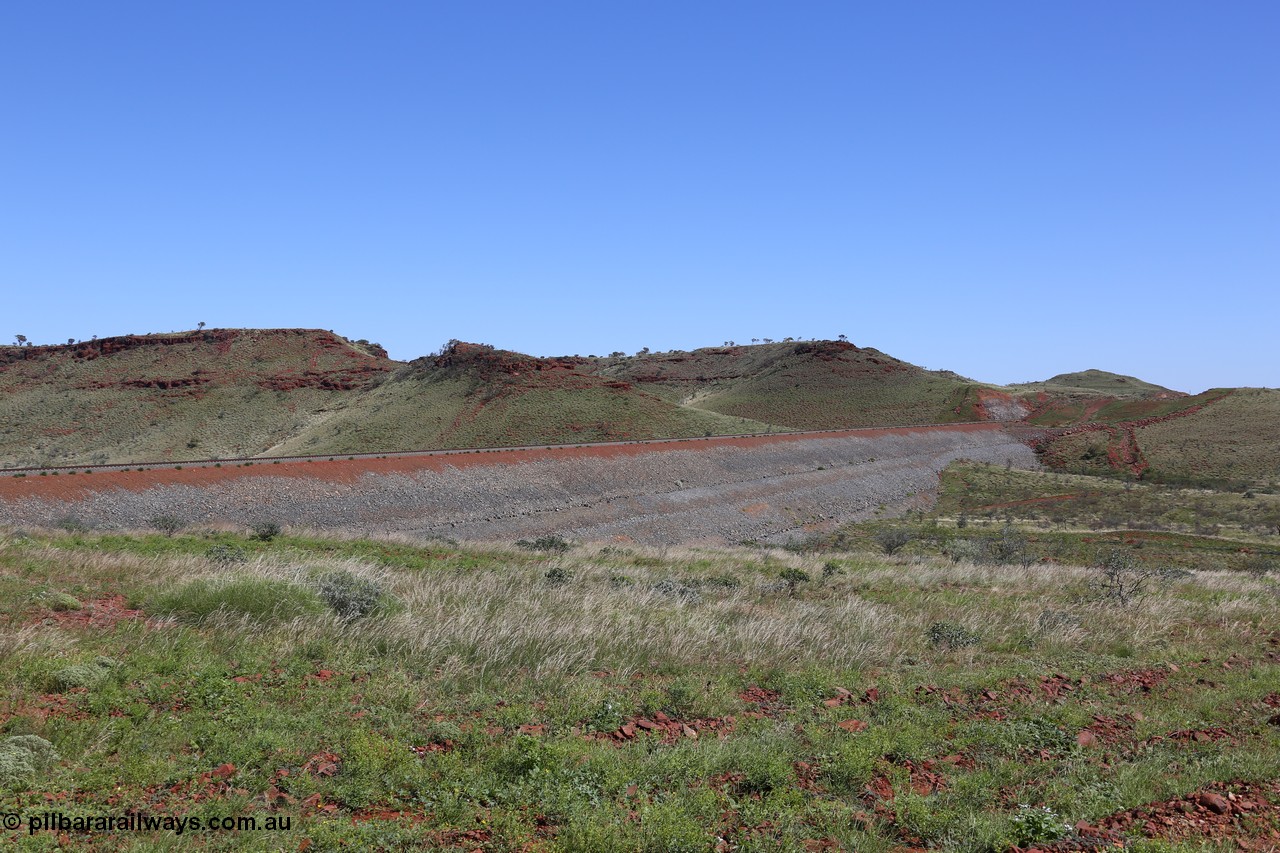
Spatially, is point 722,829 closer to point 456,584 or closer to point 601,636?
point 601,636

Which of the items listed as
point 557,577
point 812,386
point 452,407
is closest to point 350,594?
point 557,577

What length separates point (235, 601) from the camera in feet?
30.5

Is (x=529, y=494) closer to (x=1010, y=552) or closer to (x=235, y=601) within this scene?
(x=1010, y=552)

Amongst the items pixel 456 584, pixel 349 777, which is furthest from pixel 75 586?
pixel 349 777

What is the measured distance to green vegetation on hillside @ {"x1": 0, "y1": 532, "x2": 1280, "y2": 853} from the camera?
5258 millimetres

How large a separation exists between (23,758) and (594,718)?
437cm

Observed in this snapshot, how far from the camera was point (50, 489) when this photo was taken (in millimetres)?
27891

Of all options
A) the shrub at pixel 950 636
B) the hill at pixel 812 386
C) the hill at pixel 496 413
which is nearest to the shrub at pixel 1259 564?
the shrub at pixel 950 636

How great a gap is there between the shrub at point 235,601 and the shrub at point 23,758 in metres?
3.28

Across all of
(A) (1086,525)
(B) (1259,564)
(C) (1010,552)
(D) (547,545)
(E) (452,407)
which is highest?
(E) (452,407)

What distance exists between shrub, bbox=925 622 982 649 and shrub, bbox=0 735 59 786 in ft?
33.4

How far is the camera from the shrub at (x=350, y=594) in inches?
392

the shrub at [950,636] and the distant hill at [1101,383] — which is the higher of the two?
the distant hill at [1101,383]

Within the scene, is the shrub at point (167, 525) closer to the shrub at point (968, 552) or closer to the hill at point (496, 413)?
the shrub at point (968, 552)
